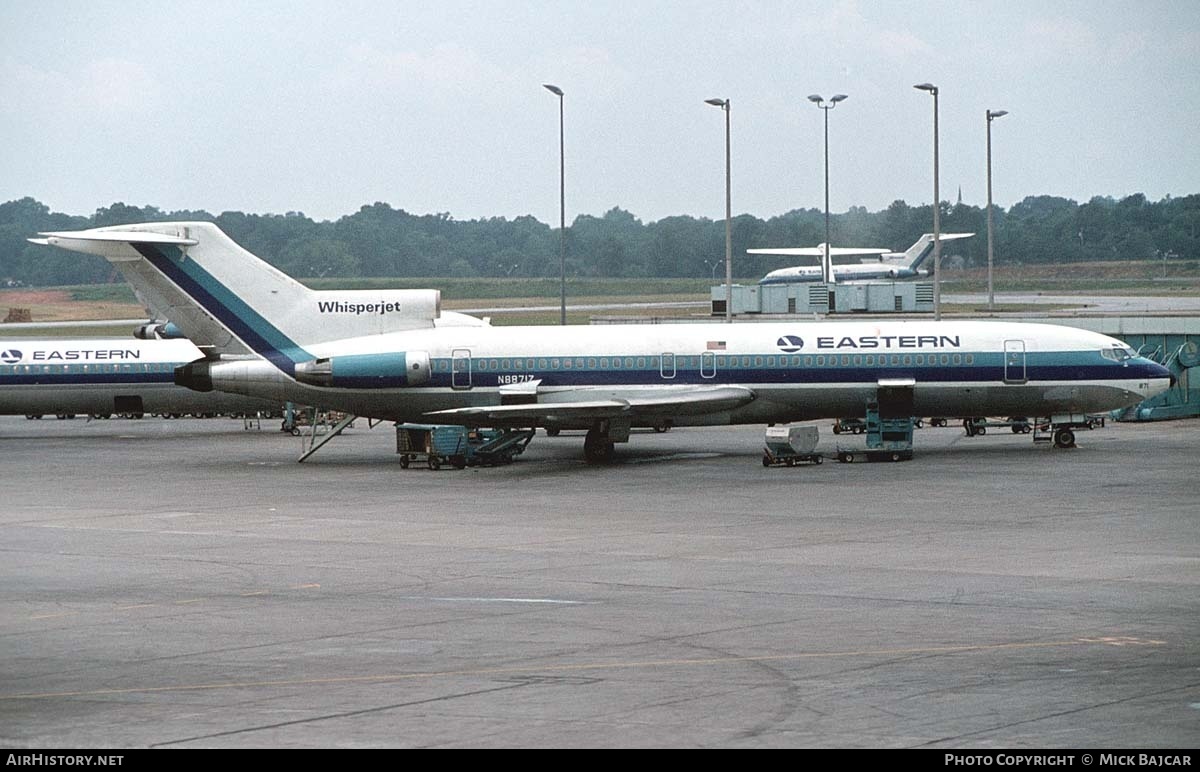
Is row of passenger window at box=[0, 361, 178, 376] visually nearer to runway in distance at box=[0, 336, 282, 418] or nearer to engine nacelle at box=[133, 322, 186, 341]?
runway in distance at box=[0, 336, 282, 418]

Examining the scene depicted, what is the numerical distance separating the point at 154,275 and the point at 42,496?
9.34 meters

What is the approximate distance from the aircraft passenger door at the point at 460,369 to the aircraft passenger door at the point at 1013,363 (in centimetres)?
1540

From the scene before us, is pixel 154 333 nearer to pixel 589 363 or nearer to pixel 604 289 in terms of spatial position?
pixel 589 363

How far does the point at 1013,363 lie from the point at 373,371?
1831cm

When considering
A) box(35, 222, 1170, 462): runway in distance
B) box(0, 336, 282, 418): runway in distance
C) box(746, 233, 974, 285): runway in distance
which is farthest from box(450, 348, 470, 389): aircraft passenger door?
box(746, 233, 974, 285): runway in distance

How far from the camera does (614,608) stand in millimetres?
23656

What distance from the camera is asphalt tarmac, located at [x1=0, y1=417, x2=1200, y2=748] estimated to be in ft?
53.5

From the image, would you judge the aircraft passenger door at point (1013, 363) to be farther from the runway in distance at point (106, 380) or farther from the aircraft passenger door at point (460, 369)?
the runway in distance at point (106, 380)

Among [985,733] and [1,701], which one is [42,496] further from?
[985,733]

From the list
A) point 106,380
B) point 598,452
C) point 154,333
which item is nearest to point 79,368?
point 106,380

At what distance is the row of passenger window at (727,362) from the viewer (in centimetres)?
4797

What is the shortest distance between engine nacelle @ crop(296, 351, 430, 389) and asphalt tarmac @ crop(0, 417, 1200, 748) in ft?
12.8

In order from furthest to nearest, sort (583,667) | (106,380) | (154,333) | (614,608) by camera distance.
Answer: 1. (154,333)
2. (106,380)
3. (614,608)
4. (583,667)
